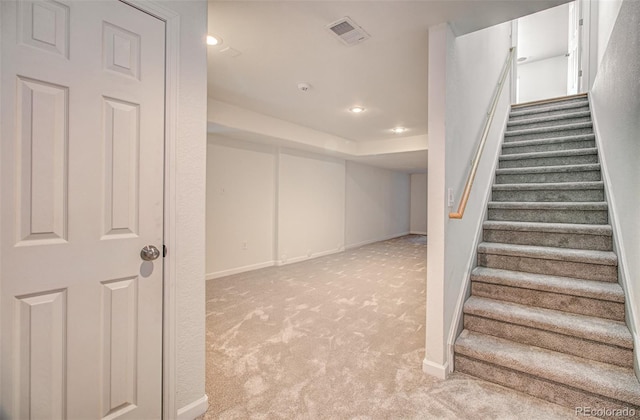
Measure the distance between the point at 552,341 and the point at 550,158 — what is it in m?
2.05

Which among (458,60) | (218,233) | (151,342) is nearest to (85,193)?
(151,342)

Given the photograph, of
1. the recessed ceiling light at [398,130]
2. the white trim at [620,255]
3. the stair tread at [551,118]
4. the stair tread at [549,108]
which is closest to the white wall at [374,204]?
the recessed ceiling light at [398,130]

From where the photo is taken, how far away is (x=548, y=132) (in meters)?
3.45

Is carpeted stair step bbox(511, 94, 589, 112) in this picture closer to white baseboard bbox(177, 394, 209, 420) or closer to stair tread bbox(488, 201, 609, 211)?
stair tread bbox(488, 201, 609, 211)

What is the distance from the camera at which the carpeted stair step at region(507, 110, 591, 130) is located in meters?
3.41

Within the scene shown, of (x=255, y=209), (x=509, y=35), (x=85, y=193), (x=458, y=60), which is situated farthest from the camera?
(x=255, y=209)

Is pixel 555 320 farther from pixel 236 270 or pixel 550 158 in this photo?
pixel 236 270

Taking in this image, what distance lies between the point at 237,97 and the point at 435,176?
8.49 ft

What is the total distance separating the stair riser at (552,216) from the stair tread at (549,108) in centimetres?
197

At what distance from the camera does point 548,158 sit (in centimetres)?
308

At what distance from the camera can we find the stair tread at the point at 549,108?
11.9 ft

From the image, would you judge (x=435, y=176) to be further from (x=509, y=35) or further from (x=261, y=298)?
(x=509, y=35)

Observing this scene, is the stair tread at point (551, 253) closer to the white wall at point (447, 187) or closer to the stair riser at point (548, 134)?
the white wall at point (447, 187)

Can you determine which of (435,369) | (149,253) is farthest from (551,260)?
(149,253)
